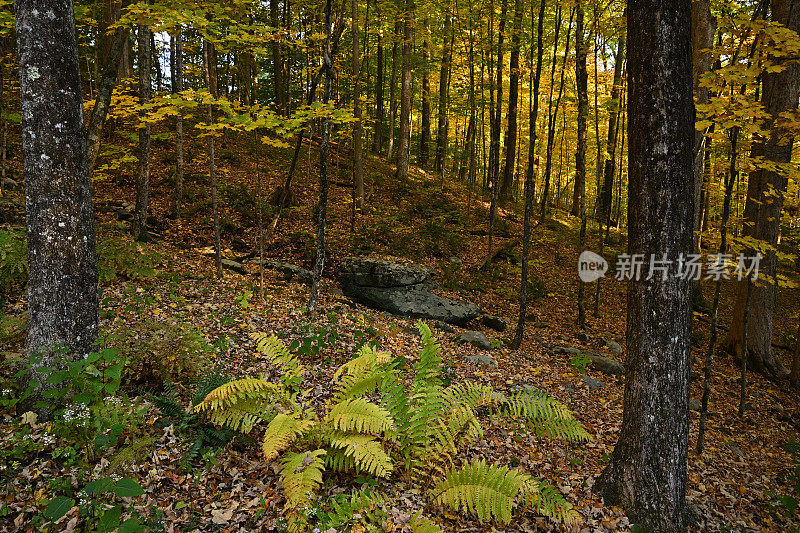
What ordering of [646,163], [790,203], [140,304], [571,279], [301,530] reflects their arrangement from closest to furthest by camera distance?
[301,530] → [646,163] → [140,304] → [790,203] → [571,279]

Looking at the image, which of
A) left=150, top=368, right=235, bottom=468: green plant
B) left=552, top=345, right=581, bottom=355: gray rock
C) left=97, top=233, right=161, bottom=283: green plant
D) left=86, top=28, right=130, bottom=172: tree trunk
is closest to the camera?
left=150, top=368, right=235, bottom=468: green plant

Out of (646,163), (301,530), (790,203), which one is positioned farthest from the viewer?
(790,203)

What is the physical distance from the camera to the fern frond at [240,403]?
402 cm

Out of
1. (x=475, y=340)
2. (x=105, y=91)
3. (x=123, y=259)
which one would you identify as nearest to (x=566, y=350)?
(x=475, y=340)

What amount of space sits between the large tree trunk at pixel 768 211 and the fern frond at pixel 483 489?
8.76 metres

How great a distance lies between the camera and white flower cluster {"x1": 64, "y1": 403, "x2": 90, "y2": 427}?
3262mm

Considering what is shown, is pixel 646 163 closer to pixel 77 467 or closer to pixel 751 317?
pixel 77 467

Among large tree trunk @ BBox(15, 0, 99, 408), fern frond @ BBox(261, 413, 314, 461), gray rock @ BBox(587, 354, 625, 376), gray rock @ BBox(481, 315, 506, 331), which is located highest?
large tree trunk @ BBox(15, 0, 99, 408)

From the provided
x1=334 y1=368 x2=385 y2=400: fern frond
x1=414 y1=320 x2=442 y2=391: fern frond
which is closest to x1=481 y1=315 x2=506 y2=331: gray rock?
x1=414 y1=320 x2=442 y2=391: fern frond

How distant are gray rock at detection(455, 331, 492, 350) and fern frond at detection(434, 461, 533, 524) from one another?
16.7 feet

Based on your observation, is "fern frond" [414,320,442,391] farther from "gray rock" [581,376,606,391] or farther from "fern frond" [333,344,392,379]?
"gray rock" [581,376,606,391]

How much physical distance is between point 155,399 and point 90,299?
1.23m

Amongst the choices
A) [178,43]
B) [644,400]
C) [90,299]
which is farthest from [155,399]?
[178,43]

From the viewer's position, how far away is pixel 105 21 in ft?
35.9
